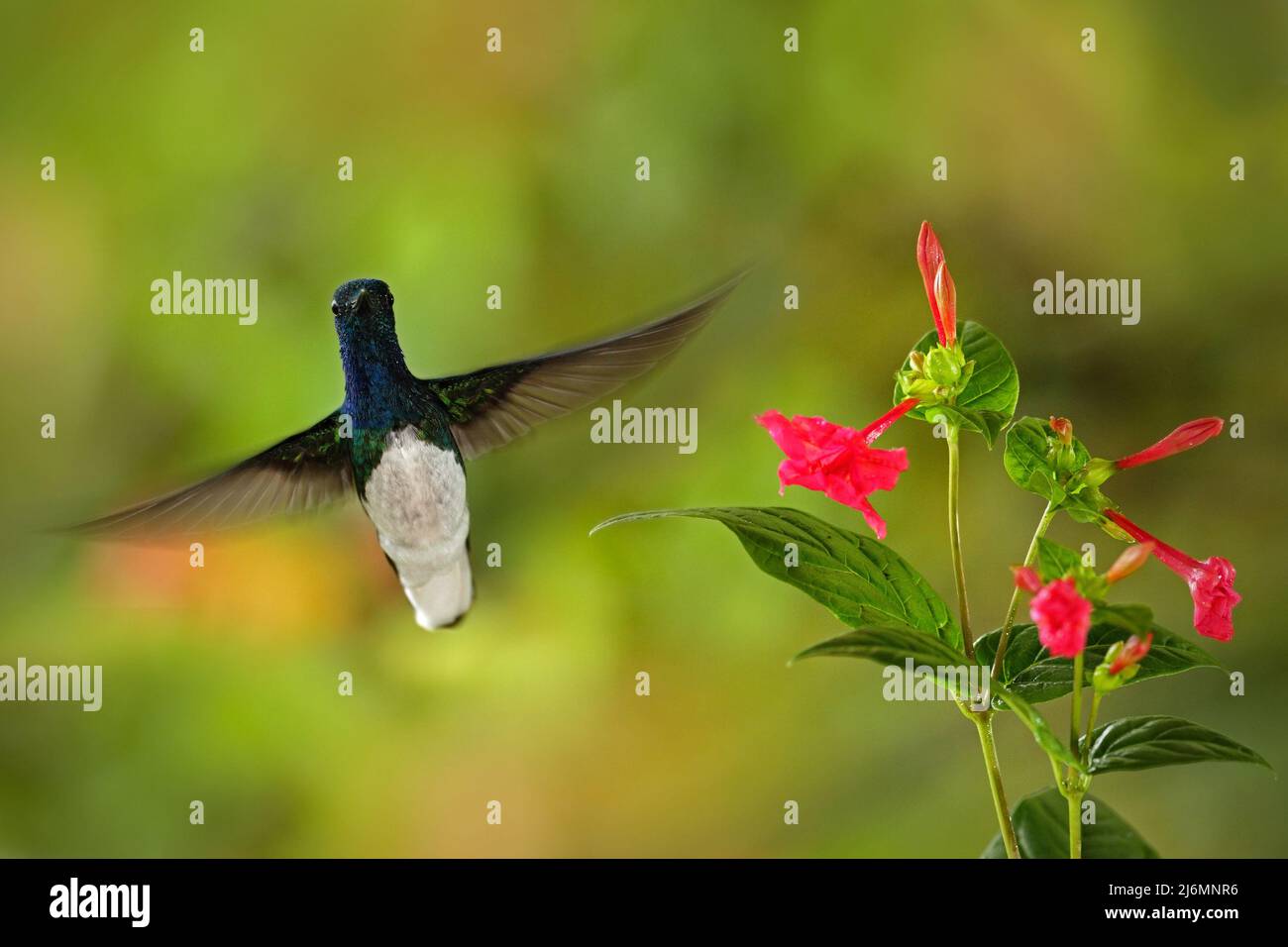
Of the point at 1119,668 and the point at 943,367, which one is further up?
the point at 943,367

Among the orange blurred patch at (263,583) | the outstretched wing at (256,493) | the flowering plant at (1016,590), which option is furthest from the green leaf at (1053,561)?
the orange blurred patch at (263,583)

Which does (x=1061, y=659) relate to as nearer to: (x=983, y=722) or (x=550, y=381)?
(x=983, y=722)

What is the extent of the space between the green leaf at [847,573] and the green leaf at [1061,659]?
0.03 m

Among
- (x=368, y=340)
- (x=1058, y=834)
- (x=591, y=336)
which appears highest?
(x=591, y=336)

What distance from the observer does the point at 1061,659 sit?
0.57m

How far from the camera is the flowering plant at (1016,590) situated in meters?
0.49

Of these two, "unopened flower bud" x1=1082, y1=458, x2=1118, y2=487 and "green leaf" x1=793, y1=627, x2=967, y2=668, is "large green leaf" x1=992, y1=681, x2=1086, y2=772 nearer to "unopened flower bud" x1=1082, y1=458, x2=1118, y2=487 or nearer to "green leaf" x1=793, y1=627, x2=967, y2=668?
"green leaf" x1=793, y1=627, x2=967, y2=668

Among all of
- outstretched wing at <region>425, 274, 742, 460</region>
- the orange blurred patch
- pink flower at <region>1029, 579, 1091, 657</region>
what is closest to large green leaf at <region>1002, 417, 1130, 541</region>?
pink flower at <region>1029, 579, 1091, 657</region>

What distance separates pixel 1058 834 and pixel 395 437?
58 cm

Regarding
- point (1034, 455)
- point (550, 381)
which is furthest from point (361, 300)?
point (1034, 455)

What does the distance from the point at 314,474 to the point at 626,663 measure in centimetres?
64

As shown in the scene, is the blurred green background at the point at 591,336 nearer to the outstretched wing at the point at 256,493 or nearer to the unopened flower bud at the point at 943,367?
the outstretched wing at the point at 256,493

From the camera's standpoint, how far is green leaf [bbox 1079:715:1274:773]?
0.50 meters

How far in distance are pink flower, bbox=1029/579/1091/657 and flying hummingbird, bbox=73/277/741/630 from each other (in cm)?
45
